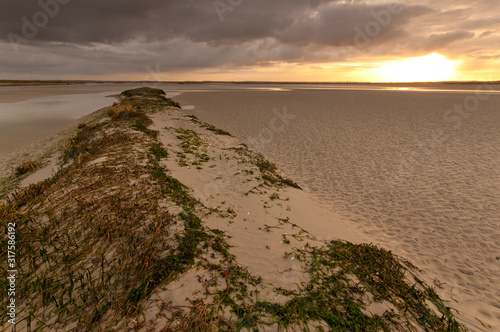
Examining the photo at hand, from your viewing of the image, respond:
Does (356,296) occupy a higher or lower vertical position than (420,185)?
higher

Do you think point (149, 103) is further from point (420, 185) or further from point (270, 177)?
point (420, 185)

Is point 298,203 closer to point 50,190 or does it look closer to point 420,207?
point 420,207

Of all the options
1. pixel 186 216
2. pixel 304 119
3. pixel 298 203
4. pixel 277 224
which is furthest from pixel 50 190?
pixel 304 119

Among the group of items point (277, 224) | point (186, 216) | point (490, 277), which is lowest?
point (490, 277)

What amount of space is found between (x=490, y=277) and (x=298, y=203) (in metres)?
4.88

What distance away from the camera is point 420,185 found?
9844 mm

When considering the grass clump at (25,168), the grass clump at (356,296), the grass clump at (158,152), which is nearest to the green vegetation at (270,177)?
the grass clump at (158,152)

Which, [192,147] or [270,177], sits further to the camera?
[192,147]

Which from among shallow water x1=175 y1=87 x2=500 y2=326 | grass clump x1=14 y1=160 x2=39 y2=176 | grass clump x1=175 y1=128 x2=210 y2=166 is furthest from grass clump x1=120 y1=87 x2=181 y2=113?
grass clump x1=14 y1=160 x2=39 y2=176

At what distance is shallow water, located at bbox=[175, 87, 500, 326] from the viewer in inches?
232

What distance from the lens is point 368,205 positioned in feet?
28.4

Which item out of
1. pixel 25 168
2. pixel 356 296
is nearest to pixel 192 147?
pixel 25 168

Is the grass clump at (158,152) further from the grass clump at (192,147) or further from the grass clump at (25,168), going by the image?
the grass clump at (25,168)

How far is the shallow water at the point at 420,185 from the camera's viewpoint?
5895mm
